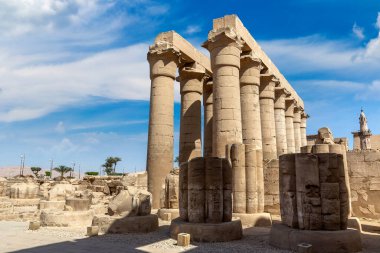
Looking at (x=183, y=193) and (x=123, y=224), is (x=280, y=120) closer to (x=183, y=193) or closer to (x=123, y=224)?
(x=183, y=193)

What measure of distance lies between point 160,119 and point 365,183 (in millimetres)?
9682

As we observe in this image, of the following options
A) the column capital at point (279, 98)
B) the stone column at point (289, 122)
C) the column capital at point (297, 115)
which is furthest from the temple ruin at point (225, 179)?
the column capital at point (297, 115)

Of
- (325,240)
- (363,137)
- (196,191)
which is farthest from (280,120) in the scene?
(363,137)

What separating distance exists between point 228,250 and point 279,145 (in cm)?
1749

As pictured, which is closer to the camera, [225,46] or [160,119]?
[225,46]

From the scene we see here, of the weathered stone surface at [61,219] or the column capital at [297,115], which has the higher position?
the column capital at [297,115]

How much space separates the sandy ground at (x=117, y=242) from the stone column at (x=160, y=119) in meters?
5.83

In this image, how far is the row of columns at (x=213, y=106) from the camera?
14328 mm

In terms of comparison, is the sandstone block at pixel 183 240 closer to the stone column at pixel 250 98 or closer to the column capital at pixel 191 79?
the stone column at pixel 250 98

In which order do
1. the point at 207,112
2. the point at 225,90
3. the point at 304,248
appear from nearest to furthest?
the point at 304,248
the point at 225,90
the point at 207,112

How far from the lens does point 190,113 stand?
19562mm

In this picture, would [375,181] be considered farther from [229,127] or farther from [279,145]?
[279,145]

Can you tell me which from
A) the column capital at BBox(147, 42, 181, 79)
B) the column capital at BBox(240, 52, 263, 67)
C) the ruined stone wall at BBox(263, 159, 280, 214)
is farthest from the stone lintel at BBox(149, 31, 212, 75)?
the ruined stone wall at BBox(263, 159, 280, 214)

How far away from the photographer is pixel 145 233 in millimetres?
9453
